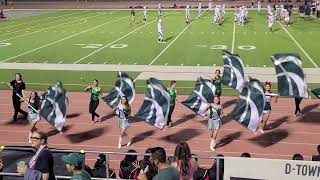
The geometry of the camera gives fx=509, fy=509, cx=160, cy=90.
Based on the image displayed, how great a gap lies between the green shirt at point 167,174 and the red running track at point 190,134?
5.60 meters

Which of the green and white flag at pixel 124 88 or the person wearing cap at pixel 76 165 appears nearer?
the person wearing cap at pixel 76 165

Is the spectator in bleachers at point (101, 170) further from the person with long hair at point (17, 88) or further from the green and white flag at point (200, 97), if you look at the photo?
the person with long hair at point (17, 88)

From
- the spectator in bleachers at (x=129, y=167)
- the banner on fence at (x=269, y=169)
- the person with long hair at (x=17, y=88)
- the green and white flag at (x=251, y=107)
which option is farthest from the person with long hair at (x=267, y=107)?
the banner on fence at (x=269, y=169)

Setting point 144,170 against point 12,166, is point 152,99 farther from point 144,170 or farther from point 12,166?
point 144,170

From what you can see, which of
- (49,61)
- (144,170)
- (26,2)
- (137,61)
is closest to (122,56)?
(137,61)

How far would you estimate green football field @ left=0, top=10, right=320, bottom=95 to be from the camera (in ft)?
78.4

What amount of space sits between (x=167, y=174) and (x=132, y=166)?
2.54 metres

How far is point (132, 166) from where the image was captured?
8398mm

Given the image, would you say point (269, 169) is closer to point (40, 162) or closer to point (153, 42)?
point (40, 162)

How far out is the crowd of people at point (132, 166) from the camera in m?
6.07

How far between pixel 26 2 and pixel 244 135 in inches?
2548

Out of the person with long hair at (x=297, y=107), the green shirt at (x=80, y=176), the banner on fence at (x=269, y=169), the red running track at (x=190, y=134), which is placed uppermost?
the green shirt at (x=80, y=176)

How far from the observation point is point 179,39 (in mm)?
31234

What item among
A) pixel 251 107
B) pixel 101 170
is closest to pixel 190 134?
pixel 251 107
